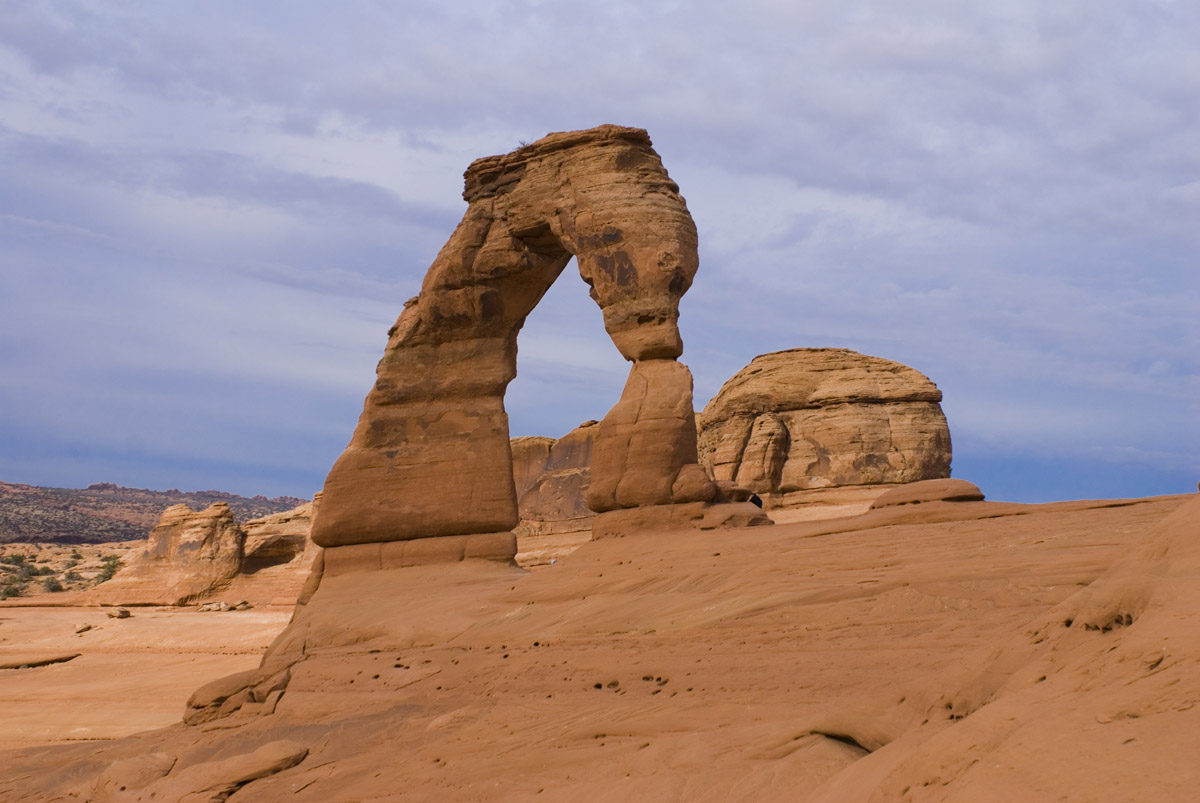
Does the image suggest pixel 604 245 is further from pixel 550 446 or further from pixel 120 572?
pixel 550 446

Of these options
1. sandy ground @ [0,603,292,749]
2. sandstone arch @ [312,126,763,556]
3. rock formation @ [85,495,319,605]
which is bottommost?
sandy ground @ [0,603,292,749]

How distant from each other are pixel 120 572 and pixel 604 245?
873 inches

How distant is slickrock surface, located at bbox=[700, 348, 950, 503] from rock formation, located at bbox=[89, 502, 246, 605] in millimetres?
14158

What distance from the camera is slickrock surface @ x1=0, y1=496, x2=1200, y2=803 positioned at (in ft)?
11.6

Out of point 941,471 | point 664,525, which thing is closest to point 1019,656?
point 664,525

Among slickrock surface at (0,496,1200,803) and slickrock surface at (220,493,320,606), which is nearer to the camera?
slickrock surface at (0,496,1200,803)

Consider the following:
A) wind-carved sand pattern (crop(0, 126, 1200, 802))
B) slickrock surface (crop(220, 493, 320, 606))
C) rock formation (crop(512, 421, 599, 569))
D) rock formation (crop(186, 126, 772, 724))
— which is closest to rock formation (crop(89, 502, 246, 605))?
slickrock surface (crop(220, 493, 320, 606))

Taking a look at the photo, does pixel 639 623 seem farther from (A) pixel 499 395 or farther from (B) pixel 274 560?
(B) pixel 274 560

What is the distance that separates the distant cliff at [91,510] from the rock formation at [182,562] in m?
23.8

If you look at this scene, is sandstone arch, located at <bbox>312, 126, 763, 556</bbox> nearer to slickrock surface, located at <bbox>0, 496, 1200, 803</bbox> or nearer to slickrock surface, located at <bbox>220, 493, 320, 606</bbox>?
slickrock surface, located at <bbox>0, 496, 1200, 803</bbox>

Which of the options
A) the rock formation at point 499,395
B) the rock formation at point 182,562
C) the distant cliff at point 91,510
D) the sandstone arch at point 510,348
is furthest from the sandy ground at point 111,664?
the distant cliff at point 91,510

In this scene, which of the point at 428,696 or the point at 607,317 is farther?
the point at 607,317

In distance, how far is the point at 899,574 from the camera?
7945 millimetres

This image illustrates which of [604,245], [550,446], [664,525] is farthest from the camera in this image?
[550,446]
